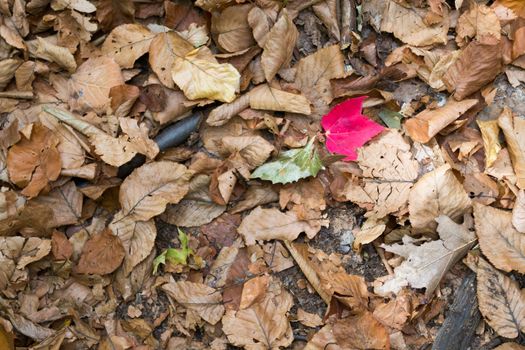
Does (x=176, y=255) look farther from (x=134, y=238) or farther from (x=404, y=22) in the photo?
(x=404, y=22)

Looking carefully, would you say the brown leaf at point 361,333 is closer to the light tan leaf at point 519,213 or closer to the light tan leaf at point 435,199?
the light tan leaf at point 435,199

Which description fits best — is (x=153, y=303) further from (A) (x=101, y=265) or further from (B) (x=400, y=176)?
(B) (x=400, y=176)

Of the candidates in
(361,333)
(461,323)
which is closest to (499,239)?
(461,323)

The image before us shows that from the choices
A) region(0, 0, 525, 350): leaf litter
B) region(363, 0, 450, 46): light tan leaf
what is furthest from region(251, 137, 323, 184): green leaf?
region(363, 0, 450, 46): light tan leaf

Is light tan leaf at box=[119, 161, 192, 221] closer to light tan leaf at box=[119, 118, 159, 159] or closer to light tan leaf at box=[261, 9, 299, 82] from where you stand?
light tan leaf at box=[119, 118, 159, 159]

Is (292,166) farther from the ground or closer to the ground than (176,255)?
farther from the ground

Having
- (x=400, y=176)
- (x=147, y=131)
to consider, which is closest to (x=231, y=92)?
(x=147, y=131)
